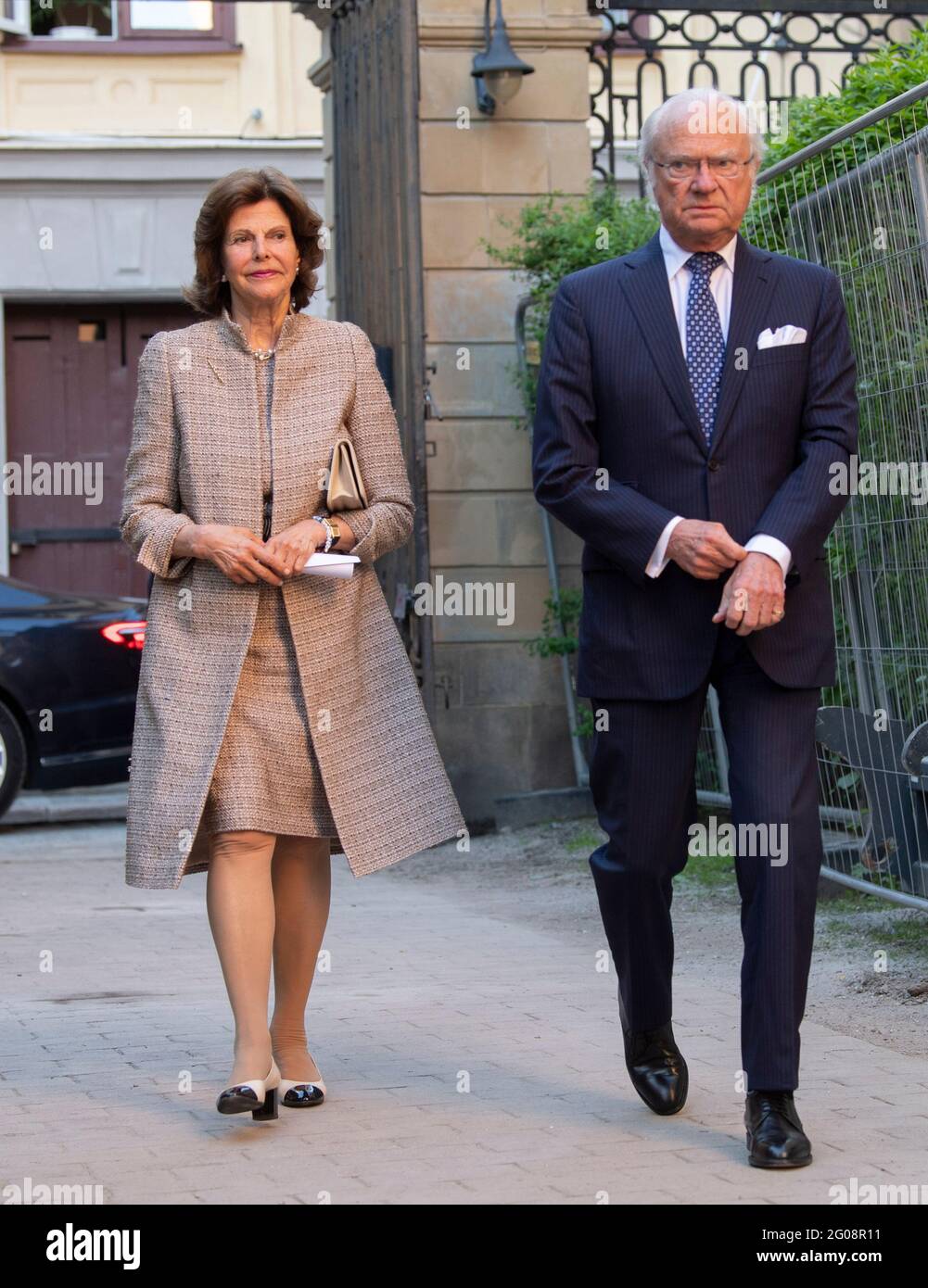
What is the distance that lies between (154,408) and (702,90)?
4.58 feet

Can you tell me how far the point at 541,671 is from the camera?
10719 mm

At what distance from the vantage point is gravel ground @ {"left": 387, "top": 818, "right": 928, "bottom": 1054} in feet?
19.4

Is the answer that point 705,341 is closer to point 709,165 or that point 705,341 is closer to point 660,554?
point 709,165

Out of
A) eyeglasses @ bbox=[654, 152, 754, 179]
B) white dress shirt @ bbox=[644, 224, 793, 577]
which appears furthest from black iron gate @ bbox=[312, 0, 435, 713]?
eyeglasses @ bbox=[654, 152, 754, 179]

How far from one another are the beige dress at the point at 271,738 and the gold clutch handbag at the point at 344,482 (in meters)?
0.14

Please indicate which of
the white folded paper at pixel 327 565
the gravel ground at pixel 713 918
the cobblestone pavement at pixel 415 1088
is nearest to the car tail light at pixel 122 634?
the gravel ground at pixel 713 918

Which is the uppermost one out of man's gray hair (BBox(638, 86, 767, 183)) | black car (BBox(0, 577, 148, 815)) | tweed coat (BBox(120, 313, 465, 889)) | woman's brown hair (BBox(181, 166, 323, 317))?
man's gray hair (BBox(638, 86, 767, 183))

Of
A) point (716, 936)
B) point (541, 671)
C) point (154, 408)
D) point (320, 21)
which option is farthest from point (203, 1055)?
point (320, 21)

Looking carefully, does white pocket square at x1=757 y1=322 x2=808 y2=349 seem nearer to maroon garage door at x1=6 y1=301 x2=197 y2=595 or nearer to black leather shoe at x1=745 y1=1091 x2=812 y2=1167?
black leather shoe at x1=745 y1=1091 x2=812 y2=1167

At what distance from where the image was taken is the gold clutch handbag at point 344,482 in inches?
188

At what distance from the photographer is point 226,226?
479 cm

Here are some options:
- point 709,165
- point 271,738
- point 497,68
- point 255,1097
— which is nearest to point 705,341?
point 709,165

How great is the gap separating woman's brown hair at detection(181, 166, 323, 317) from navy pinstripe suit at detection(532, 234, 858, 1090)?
70 centimetres

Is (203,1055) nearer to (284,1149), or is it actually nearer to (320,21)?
(284,1149)
